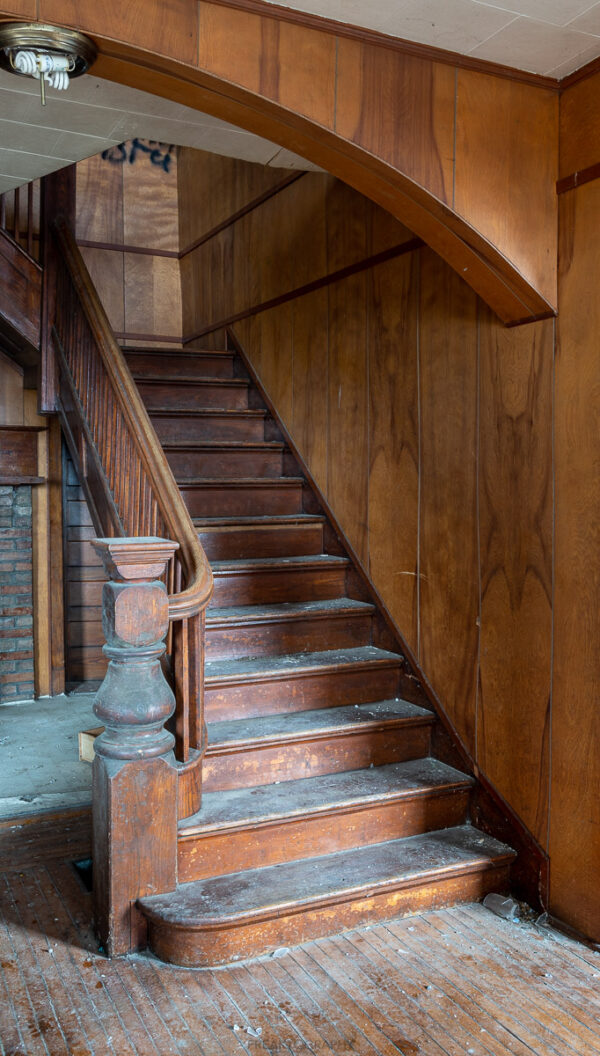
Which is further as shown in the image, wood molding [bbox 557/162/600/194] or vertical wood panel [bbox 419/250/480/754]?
vertical wood panel [bbox 419/250/480/754]

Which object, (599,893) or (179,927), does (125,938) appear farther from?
(599,893)

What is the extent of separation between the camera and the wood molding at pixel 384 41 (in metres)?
2.00

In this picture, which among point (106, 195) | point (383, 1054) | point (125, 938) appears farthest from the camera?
point (106, 195)

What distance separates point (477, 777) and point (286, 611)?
1024 millimetres

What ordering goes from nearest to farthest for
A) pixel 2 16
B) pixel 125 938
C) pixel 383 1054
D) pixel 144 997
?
1. pixel 2 16
2. pixel 383 1054
3. pixel 144 997
4. pixel 125 938

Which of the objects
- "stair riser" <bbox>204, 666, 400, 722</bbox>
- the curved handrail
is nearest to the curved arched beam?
the curved handrail

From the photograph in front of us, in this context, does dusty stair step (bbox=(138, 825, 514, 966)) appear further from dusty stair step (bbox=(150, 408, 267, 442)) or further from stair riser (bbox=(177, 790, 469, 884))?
dusty stair step (bbox=(150, 408, 267, 442))

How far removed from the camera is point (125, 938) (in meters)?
2.42

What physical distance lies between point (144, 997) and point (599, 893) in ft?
4.41

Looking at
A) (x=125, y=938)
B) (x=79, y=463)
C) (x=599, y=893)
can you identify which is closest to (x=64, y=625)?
(x=79, y=463)

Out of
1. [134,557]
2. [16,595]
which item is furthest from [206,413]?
[134,557]

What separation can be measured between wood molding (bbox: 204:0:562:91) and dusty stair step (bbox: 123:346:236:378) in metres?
2.66

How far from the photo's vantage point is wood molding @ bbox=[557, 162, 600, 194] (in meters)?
2.40

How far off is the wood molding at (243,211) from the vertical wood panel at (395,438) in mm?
1134
